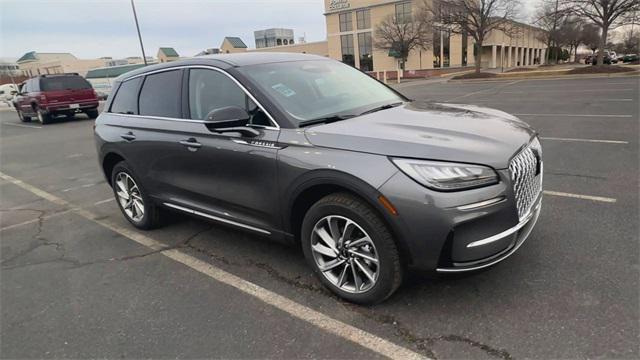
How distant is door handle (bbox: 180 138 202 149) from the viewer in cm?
360

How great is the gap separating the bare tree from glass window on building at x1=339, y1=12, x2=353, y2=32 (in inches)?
1700

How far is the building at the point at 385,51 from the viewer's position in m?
53.3

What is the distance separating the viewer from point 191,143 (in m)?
3.65

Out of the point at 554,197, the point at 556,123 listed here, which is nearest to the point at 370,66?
the point at 556,123

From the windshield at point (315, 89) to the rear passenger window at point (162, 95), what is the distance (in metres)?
0.83

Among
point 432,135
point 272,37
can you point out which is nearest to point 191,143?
point 432,135

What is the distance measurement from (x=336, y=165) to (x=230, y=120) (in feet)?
2.98

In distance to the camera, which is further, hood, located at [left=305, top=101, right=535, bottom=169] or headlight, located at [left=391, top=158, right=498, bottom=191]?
hood, located at [left=305, top=101, right=535, bottom=169]

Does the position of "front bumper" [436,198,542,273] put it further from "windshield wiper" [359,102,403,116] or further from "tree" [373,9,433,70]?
"tree" [373,9,433,70]

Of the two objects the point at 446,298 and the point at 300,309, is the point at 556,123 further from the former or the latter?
the point at 300,309

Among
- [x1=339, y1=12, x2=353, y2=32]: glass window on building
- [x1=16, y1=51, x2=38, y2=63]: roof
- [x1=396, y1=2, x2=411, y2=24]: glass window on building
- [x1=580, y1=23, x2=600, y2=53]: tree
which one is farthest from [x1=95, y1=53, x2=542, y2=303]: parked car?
[x1=16, y1=51, x2=38, y2=63]: roof

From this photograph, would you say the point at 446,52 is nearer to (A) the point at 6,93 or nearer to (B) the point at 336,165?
(A) the point at 6,93

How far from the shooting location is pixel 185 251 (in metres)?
4.06

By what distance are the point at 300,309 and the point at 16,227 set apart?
428 cm
